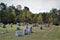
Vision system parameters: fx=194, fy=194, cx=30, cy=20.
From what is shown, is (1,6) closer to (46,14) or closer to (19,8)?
(19,8)

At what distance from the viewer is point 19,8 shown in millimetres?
97188

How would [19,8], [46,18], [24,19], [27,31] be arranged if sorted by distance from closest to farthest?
1. [27,31]
2. [24,19]
3. [46,18]
4. [19,8]

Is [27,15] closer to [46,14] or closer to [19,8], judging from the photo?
[46,14]

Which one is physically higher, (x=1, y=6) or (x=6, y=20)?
(x=1, y=6)

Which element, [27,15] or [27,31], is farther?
[27,15]

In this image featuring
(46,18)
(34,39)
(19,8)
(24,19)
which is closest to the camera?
(34,39)

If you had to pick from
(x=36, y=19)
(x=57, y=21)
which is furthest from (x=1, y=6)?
(x=57, y=21)

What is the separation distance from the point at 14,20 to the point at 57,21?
15949 mm

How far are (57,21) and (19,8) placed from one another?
3061cm

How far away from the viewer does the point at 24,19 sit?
7475 cm

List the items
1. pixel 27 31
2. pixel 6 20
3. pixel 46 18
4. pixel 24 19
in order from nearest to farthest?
pixel 27 31, pixel 6 20, pixel 24 19, pixel 46 18

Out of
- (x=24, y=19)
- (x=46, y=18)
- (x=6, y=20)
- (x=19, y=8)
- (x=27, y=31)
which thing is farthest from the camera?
(x=19, y=8)

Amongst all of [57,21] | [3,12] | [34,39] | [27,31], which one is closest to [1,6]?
[3,12]

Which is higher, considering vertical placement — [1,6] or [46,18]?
[1,6]
